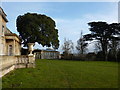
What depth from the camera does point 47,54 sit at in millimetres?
48500

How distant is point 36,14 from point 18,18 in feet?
16.0

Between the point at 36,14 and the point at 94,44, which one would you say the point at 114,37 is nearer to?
the point at 94,44

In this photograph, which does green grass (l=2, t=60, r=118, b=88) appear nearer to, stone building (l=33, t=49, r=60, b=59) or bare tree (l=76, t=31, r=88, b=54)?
bare tree (l=76, t=31, r=88, b=54)

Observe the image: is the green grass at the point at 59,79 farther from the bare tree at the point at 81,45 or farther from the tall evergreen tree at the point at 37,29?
the bare tree at the point at 81,45

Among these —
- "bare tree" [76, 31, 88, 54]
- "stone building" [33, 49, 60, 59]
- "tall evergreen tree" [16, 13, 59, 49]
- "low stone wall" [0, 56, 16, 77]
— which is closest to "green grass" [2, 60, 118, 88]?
"low stone wall" [0, 56, 16, 77]

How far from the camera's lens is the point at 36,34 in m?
43.0

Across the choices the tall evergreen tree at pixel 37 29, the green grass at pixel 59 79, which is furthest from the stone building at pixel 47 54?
the green grass at pixel 59 79

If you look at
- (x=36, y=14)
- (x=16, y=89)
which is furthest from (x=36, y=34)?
(x=16, y=89)

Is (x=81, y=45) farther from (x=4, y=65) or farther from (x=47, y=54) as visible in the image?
(x=4, y=65)

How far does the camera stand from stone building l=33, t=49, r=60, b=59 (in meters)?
47.2

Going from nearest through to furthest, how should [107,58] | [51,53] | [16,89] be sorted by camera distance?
1. [16,89]
2. [107,58]
3. [51,53]

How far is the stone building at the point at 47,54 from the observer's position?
4719cm

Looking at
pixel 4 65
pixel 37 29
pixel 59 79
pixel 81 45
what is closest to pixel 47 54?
pixel 37 29

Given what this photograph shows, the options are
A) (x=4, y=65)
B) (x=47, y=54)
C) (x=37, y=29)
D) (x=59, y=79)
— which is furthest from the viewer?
(x=47, y=54)
